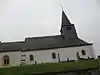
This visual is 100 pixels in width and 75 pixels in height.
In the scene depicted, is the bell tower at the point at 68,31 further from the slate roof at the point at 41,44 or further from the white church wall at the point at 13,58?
the white church wall at the point at 13,58

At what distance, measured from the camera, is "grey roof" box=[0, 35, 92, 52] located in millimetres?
36594

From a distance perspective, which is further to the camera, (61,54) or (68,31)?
(68,31)

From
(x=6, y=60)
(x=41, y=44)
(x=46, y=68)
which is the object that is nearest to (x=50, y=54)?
(x=41, y=44)

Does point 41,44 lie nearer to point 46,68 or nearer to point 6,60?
point 6,60

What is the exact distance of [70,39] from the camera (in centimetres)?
3862

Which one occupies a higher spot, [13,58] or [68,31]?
[68,31]

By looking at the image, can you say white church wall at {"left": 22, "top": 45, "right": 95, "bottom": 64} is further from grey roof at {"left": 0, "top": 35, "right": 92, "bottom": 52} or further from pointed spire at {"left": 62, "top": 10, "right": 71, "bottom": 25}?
pointed spire at {"left": 62, "top": 10, "right": 71, "bottom": 25}

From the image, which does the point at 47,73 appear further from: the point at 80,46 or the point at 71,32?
the point at 71,32

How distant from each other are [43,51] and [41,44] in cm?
210

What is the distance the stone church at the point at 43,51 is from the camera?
115 feet

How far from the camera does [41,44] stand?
37.9m

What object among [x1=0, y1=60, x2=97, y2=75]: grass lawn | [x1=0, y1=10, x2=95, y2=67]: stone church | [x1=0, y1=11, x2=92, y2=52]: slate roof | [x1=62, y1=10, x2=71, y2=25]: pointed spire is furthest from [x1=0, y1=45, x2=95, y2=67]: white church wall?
[x1=0, y1=60, x2=97, y2=75]: grass lawn

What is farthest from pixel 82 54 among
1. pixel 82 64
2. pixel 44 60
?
pixel 82 64

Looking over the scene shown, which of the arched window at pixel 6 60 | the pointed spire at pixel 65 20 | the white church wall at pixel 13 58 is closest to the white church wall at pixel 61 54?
the white church wall at pixel 13 58
